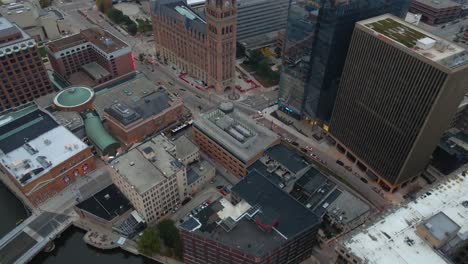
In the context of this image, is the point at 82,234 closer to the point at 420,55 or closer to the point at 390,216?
the point at 390,216

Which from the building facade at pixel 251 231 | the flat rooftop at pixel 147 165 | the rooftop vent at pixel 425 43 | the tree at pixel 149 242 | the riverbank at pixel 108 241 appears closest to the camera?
the building facade at pixel 251 231

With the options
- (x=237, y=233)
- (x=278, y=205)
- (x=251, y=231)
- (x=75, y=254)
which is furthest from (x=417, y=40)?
(x=75, y=254)

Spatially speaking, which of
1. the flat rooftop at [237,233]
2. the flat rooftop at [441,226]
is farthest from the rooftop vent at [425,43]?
the flat rooftop at [237,233]

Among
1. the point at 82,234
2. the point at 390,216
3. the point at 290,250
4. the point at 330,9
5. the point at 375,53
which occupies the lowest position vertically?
the point at 82,234

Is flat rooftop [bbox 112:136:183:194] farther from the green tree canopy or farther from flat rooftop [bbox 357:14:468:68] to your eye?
flat rooftop [bbox 357:14:468:68]

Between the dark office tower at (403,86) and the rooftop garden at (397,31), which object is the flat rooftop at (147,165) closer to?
the dark office tower at (403,86)

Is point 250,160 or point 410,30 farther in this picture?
point 250,160

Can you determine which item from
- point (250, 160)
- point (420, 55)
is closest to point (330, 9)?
point (420, 55)
